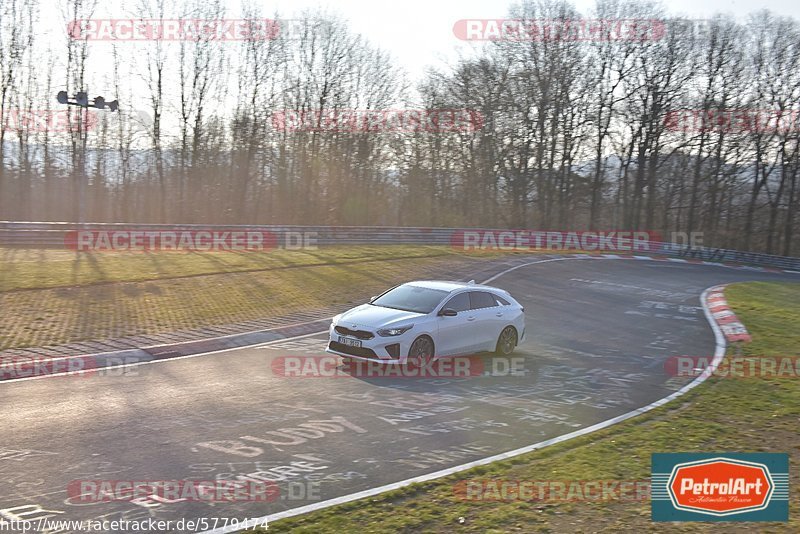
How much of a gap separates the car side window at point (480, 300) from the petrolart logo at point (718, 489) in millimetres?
6746

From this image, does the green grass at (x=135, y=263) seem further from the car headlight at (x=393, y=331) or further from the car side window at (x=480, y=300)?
the car side window at (x=480, y=300)

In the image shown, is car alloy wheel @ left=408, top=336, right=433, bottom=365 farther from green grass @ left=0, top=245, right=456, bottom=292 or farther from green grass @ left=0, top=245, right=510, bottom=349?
green grass @ left=0, top=245, right=456, bottom=292

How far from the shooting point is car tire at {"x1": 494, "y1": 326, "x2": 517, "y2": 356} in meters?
14.4

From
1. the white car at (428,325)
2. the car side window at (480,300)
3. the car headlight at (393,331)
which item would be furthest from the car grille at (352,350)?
the car side window at (480,300)

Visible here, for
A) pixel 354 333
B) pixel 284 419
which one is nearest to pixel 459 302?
pixel 354 333

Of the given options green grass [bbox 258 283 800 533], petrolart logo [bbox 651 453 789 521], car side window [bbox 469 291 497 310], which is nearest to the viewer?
green grass [bbox 258 283 800 533]

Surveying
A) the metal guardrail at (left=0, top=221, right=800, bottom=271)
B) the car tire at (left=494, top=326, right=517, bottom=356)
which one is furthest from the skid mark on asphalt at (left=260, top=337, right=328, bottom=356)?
the metal guardrail at (left=0, top=221, right=800, bottom=271)

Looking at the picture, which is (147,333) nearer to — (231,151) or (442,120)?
(231,151)

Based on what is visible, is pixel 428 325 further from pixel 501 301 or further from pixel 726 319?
pixel 726 319

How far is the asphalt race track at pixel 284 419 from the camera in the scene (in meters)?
6.96

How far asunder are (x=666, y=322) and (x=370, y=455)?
1351cm

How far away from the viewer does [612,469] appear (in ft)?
24.5

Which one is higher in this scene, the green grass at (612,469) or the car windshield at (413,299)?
the car windshield at (413,299)

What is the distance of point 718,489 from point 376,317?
7.18m
